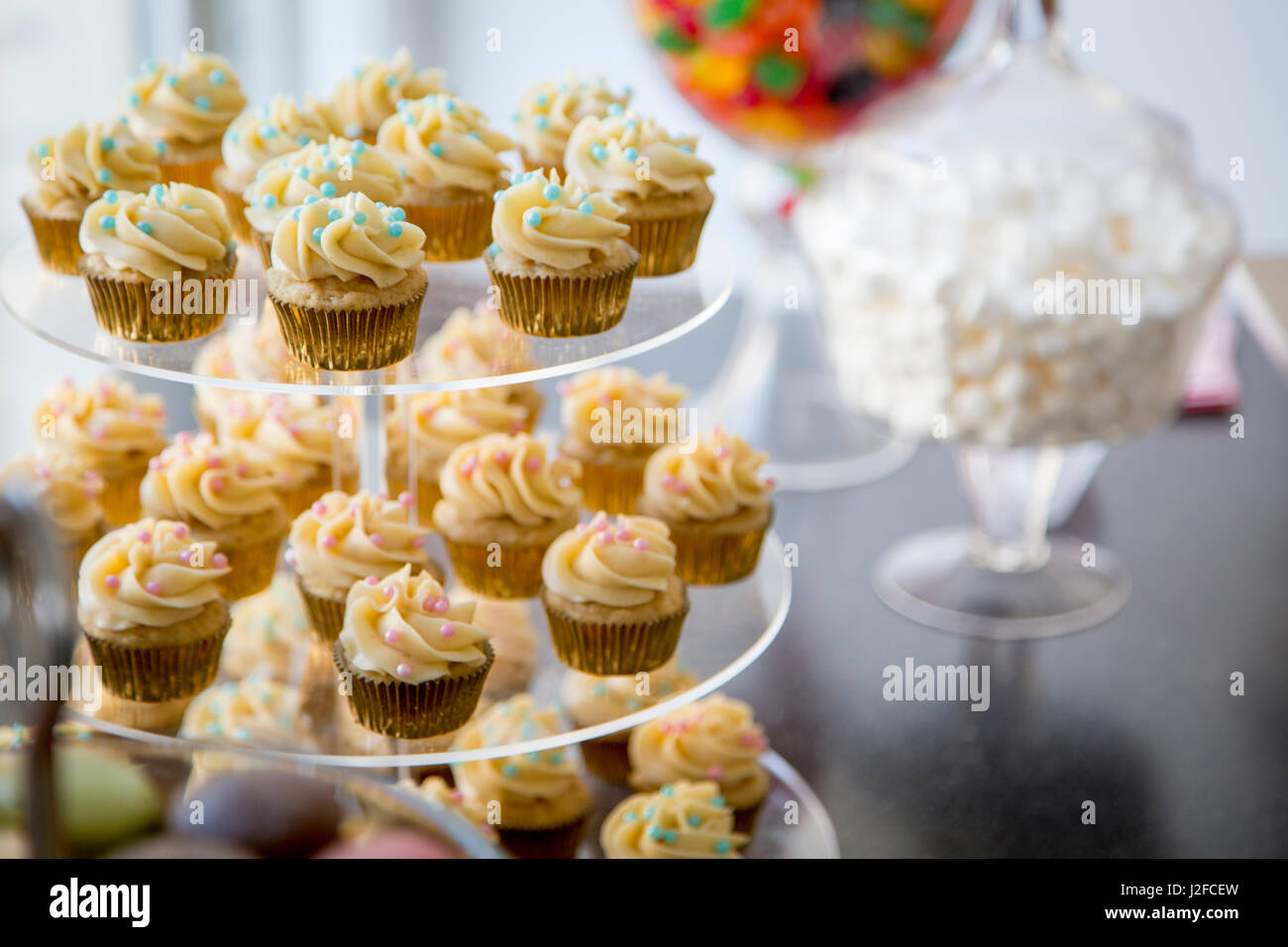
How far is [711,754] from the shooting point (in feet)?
4.90

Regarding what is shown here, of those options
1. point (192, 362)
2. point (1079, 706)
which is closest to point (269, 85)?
point (192, 362)

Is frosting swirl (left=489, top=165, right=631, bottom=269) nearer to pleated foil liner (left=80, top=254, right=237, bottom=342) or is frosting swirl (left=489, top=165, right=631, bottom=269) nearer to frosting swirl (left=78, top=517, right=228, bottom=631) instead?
pleated foil liner (left=80, top=254, right=237, bottom=342)

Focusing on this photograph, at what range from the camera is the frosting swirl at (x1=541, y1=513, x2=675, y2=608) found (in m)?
1.44

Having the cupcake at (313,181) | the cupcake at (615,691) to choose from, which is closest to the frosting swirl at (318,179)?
the cupcake at (313,181)

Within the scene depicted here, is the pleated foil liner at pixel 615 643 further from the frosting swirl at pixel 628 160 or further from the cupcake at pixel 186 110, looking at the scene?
the cupcake at pixel 186 110

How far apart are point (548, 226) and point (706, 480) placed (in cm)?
37

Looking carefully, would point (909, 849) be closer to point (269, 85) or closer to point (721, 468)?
point (721, 468)

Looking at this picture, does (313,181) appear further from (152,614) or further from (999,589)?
(999,589)

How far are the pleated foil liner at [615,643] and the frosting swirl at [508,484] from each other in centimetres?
13

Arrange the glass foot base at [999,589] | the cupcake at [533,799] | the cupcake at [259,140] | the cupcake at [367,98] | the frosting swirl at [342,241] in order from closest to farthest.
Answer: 1. the frosting swirl at [342,241]
2. the cupcake at [533,799]
3. the cupcake at [259,140]
4. the cupcake at [367,98]
5. the glass foot base at [999,589]

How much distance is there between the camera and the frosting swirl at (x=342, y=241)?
1301 millimetres

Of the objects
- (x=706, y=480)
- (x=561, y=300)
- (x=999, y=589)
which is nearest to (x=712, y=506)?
(x=706, y=480)

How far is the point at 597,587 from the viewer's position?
56.6 inches
